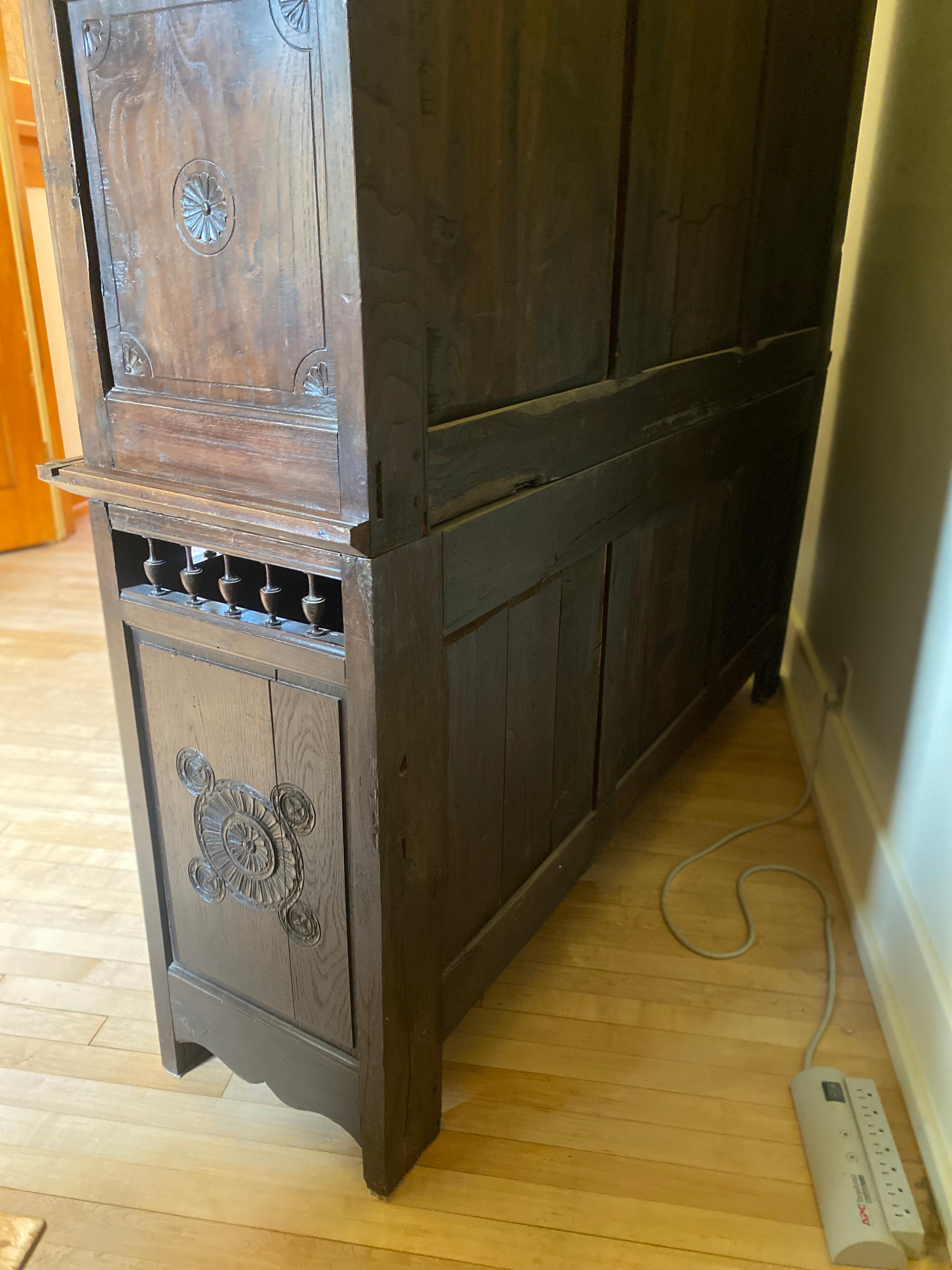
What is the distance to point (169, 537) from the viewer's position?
3.63 feet

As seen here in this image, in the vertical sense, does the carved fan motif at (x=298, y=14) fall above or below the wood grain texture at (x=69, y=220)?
above

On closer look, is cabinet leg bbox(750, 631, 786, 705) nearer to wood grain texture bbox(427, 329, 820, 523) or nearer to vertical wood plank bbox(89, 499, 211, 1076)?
Result: wood grain texture bbox(427, 329, 820, 523)

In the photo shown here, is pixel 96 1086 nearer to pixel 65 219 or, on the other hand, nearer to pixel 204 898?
pixel 204 898

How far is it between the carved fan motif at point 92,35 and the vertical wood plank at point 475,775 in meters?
0.74

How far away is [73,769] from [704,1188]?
1.75 meters

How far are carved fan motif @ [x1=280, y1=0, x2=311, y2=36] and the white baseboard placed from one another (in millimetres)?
1489

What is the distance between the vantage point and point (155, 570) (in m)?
1.15

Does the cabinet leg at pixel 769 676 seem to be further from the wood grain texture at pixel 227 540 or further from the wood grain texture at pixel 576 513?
the wood grain texture at pixel 227 540

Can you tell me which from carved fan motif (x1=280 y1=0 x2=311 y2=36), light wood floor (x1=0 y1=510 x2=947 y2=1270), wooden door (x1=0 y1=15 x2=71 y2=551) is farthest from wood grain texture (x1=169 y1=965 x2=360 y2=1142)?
wooden door (x1=0 y1=15 x2=71 y2=551)

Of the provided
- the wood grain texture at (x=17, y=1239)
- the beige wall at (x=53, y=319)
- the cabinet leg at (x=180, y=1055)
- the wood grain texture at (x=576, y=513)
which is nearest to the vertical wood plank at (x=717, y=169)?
the wood grain texture at (x=576, y=513)

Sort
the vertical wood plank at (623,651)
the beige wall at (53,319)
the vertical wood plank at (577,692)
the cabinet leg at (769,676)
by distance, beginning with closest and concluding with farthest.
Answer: the vertical wood plank at (577,692), the vertical wood plank at (623,651), the cabinet leg at (769,676), the beige wall at (53,319)

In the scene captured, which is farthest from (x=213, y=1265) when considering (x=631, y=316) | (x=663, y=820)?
(x=631, y=316)

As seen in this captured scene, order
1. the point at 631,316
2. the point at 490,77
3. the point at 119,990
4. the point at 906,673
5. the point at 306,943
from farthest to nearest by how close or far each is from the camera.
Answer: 1. the point at 906,673
2. the point at 119,990
3. the point at 631,316
4. the point at 306,943
5. the point at 490,77

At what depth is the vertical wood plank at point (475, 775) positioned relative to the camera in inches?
47.3
